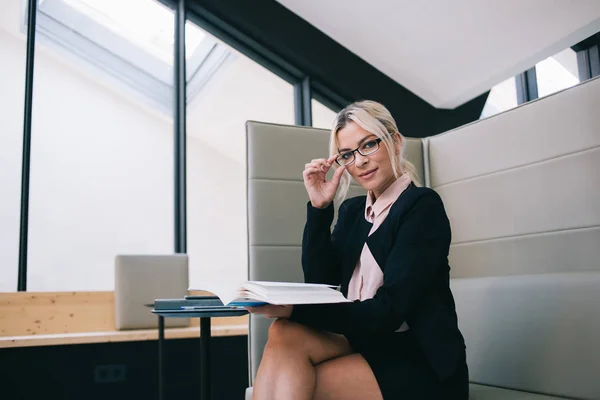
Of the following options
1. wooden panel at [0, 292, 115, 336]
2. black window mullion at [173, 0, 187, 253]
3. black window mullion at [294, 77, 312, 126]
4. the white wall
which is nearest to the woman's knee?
wooden panel at [0, 292, 115, 336]

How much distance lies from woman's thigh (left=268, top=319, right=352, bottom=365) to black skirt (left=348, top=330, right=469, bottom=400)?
0.07 m

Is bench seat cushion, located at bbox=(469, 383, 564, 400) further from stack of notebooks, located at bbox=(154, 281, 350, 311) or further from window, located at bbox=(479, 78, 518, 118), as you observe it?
window, located at bbox=(479, 78, 518, 118)

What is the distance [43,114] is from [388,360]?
330 cm

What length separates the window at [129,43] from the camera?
3990mm

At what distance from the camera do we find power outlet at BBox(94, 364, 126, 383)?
3.02 m

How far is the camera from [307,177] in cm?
158

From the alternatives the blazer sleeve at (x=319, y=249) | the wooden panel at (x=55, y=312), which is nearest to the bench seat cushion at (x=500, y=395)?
the blazer sleeve at (x=319, y=249)

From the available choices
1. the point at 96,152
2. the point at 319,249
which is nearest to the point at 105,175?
the point at 96,152

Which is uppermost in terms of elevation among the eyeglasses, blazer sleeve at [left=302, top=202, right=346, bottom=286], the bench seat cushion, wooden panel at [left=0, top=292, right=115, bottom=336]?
the eyeglasses

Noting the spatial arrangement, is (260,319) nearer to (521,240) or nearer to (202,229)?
(521,240)

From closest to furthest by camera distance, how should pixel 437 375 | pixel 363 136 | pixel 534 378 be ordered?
pixel 437 375 → pixel 534 378 → pixel 363 136

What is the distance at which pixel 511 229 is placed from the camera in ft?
Result: 5.99

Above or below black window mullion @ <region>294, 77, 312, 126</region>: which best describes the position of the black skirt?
below

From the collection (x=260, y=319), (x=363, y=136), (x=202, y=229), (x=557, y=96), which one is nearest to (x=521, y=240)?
(x=557, y=96)
